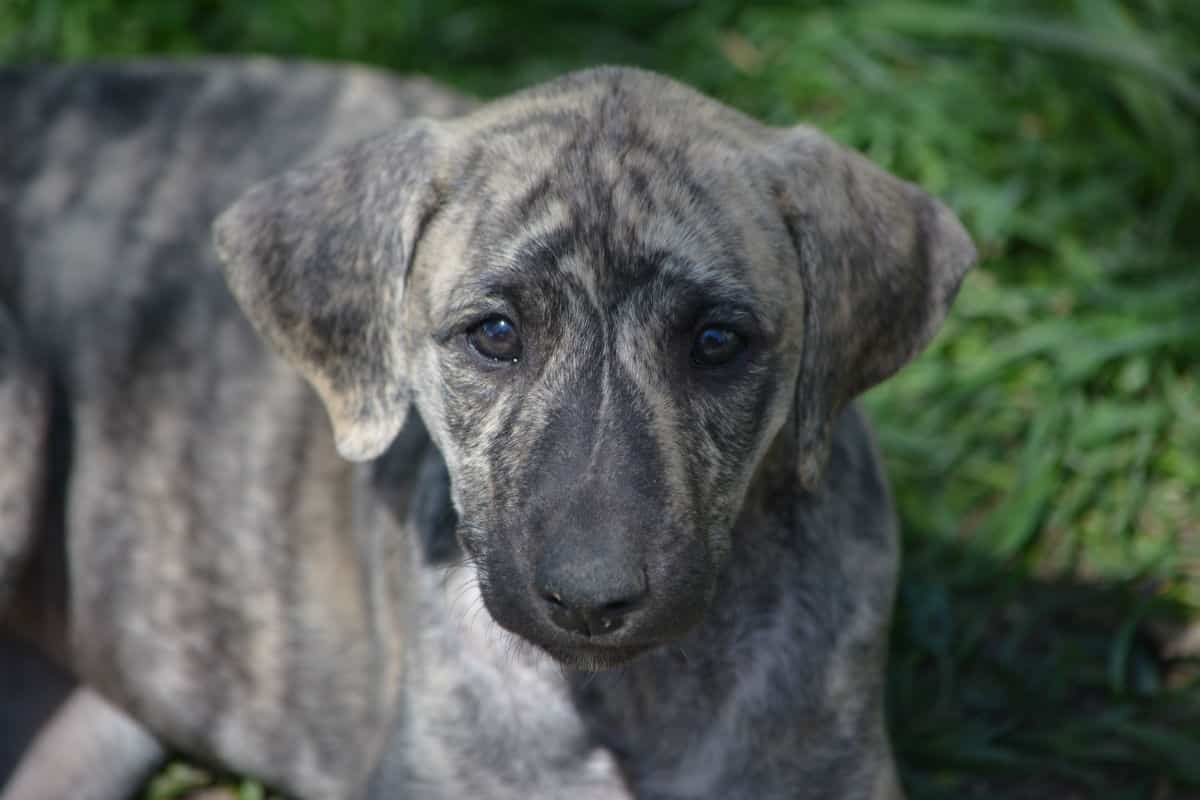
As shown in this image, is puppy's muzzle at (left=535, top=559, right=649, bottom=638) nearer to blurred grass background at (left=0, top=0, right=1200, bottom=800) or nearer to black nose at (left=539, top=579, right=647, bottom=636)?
black nose at (left=539, top=579, right=647, bottom=636)

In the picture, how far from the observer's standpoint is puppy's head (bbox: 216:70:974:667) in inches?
113

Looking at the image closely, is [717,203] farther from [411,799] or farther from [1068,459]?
[1068,459]

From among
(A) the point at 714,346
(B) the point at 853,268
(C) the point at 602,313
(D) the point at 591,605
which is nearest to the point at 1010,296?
(B) the point at 853,268

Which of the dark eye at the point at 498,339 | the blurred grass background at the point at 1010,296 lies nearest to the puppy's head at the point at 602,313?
the dark eye at the point at 498,339

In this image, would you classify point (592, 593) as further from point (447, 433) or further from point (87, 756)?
point (87, 756)

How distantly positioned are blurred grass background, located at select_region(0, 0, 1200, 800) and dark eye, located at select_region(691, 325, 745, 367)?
151cm

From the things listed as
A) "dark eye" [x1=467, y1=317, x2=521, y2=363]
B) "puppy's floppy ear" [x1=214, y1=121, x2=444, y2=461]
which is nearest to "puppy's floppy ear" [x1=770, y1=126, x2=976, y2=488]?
"dark eye" [x1=467, y1=317, x2=521, y2=363]

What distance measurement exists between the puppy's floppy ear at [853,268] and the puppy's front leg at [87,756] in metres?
2.01

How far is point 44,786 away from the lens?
172 inches

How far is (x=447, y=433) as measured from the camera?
Answer: 3.16 m

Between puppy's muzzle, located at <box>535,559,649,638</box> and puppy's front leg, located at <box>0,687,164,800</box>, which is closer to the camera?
puppy's muzzle, located at <box>535,559,649,638</box>

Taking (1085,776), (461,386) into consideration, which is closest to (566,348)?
(461,386)

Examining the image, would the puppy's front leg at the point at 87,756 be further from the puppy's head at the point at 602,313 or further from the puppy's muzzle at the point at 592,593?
the puppy's muzzle at the point at 592,593

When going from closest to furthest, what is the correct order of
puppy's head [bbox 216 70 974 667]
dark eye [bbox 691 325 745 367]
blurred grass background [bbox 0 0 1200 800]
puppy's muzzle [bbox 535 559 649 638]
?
puppy's muzzle [bbox 535 559 649 638], puppy's head [bbox 216 70 974 667], dark eye [bbox 691 325 745 367], blurred grass background [bbox 0 0 1200 800]
